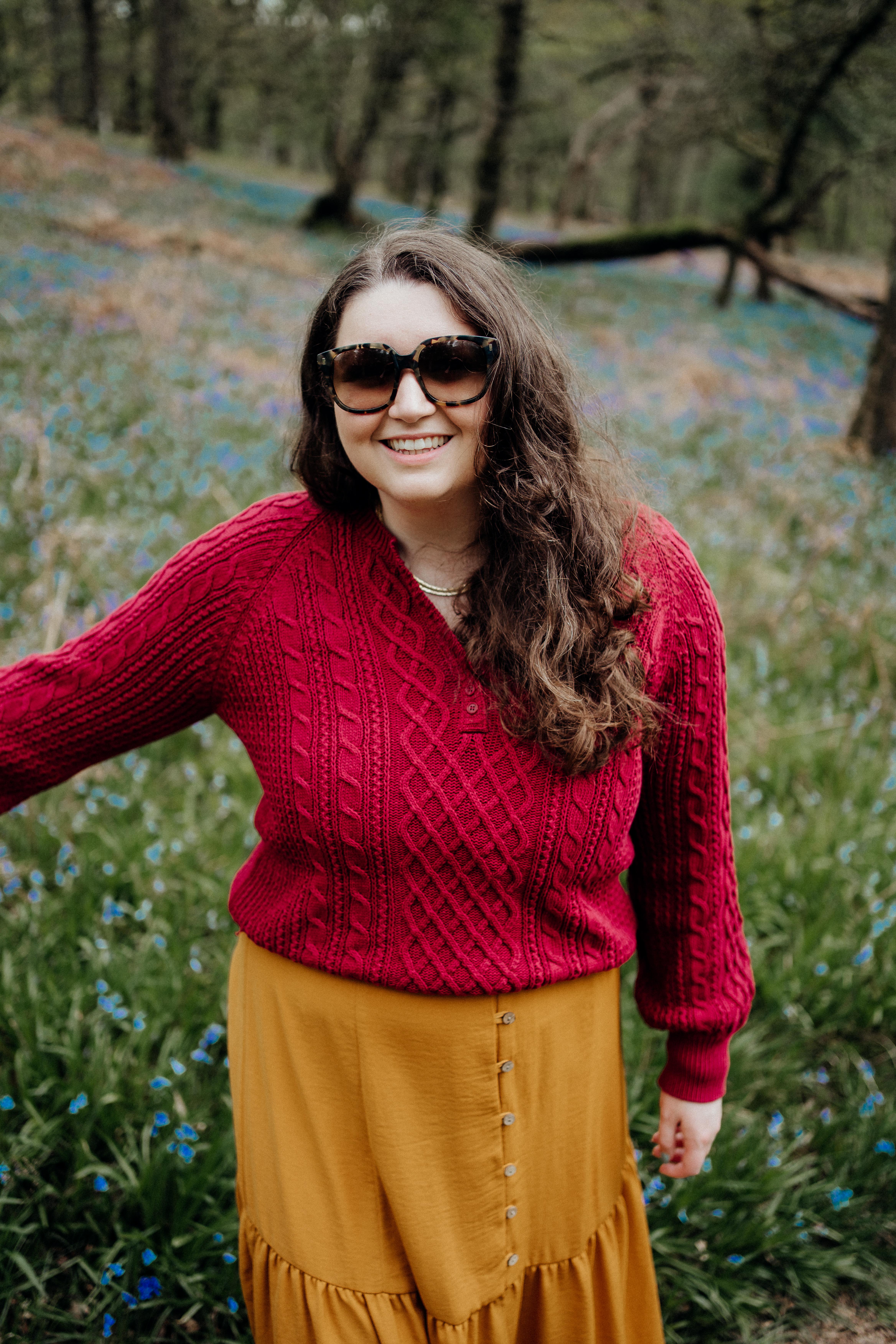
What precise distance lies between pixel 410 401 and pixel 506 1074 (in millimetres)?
1004

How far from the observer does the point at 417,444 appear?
133 centimetres

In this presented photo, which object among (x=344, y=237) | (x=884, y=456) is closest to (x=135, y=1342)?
(x=884, y=456)

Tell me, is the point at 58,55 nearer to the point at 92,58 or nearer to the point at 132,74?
the point at 132,74

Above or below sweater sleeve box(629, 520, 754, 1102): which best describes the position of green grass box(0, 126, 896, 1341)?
below

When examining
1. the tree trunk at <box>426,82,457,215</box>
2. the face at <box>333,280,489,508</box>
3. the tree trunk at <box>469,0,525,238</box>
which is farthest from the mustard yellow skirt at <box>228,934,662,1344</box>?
the tree trunk at <box>426,82,457,215</box>

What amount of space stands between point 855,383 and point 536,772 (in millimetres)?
12928

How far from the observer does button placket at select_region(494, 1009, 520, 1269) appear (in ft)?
4.62

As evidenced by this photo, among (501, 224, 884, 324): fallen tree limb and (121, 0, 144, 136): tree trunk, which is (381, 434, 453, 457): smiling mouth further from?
(121, 0, 144, 136): tree trunk

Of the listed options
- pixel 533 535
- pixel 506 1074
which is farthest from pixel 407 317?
pixel 506 1074

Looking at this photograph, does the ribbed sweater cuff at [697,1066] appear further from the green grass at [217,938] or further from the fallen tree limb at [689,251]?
the fallen tree limb at [689,251]

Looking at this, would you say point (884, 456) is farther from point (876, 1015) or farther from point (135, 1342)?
point (135, 1342)

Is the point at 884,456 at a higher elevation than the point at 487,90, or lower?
lower

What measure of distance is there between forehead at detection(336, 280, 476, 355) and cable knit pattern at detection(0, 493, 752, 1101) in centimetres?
28

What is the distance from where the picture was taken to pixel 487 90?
21438mm
